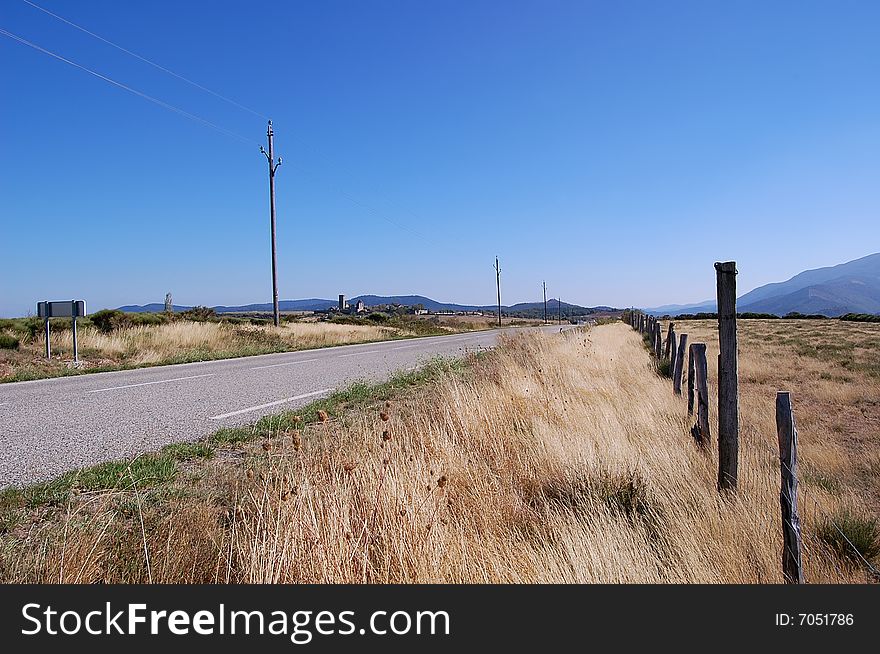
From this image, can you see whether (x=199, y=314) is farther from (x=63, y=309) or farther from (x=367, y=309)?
(x=367, y=309)

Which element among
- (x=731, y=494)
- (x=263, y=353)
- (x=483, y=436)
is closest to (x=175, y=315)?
(x=263, y=353)

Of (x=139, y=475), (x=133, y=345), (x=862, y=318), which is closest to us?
(x=139, y=475)

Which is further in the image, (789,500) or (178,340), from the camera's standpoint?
(178,340)

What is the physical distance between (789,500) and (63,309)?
15.7 meters

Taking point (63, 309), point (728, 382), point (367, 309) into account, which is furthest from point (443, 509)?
point (367, 309)

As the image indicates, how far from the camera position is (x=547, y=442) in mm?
4867

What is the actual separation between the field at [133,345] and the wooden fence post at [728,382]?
13.4m

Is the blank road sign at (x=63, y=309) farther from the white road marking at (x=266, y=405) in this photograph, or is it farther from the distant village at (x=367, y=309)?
the distant village at (x=367, y=309)

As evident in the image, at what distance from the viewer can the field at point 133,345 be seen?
1359cm

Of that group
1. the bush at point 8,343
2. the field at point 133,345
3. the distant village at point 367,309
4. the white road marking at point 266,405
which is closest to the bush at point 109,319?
the field at point 133,345

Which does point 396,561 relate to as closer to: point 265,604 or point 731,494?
point 265,604

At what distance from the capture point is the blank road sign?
13602mm

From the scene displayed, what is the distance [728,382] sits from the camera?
172 inches

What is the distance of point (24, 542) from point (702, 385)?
612 centimetres
